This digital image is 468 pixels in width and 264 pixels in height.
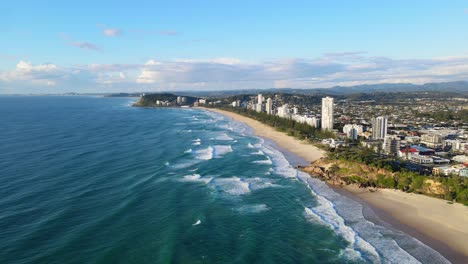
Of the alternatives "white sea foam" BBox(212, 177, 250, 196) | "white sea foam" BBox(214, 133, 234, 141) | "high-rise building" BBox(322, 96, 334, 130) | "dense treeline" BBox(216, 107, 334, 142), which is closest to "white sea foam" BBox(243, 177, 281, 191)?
"white sea foam" BBox(212, 177, 250, 196)

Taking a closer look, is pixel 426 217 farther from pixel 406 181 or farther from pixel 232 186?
pixel 232 186

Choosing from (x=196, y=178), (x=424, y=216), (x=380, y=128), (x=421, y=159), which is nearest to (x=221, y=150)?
(x=196, y=178)

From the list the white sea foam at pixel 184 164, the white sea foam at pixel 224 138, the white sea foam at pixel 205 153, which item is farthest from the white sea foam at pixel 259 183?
the white sea foam at pixel 224 138

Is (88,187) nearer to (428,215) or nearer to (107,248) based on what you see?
(107,248)

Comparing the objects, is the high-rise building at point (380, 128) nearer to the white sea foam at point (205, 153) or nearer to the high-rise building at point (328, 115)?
the high-rise building at point (328, 115)

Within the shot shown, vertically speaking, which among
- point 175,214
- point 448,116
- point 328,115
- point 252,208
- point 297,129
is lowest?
point 252,208

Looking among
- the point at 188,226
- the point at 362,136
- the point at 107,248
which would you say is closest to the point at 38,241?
the point at 107,248

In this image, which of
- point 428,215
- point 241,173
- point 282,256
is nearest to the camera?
point 282,256
